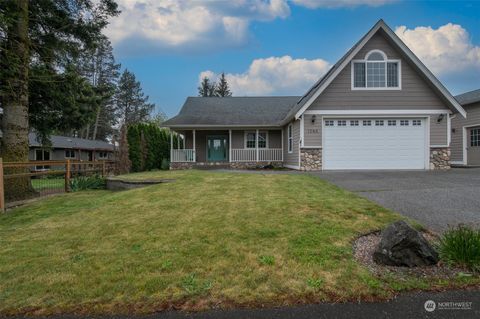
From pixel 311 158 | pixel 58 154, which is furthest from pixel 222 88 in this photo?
pixel 311 158

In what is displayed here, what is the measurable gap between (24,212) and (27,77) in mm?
4727

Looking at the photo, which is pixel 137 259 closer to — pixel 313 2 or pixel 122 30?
pixel 313 2

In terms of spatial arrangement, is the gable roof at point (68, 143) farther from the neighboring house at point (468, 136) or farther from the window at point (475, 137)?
the window at point (475, 137)

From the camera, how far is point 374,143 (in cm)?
1327

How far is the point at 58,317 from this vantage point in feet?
8.87

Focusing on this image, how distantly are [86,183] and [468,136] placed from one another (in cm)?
1988

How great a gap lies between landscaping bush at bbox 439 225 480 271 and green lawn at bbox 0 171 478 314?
297mm

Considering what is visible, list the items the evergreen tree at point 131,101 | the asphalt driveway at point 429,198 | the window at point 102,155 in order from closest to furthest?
the asphalt driveway at point 429,198 < the window at point 102,155 < the evergreen tree at point 131,101

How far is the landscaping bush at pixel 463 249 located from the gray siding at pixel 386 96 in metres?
10.3

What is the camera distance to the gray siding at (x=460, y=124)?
16.0 meters

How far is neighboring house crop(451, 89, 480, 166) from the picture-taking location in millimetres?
15945

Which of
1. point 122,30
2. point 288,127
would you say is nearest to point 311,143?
point 288,127

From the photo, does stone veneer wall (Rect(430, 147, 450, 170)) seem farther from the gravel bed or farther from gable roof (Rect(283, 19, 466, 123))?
the gravel bed

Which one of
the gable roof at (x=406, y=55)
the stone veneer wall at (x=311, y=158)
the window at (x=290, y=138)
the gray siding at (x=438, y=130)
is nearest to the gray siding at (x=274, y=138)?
the window at (x=290, y=138)
